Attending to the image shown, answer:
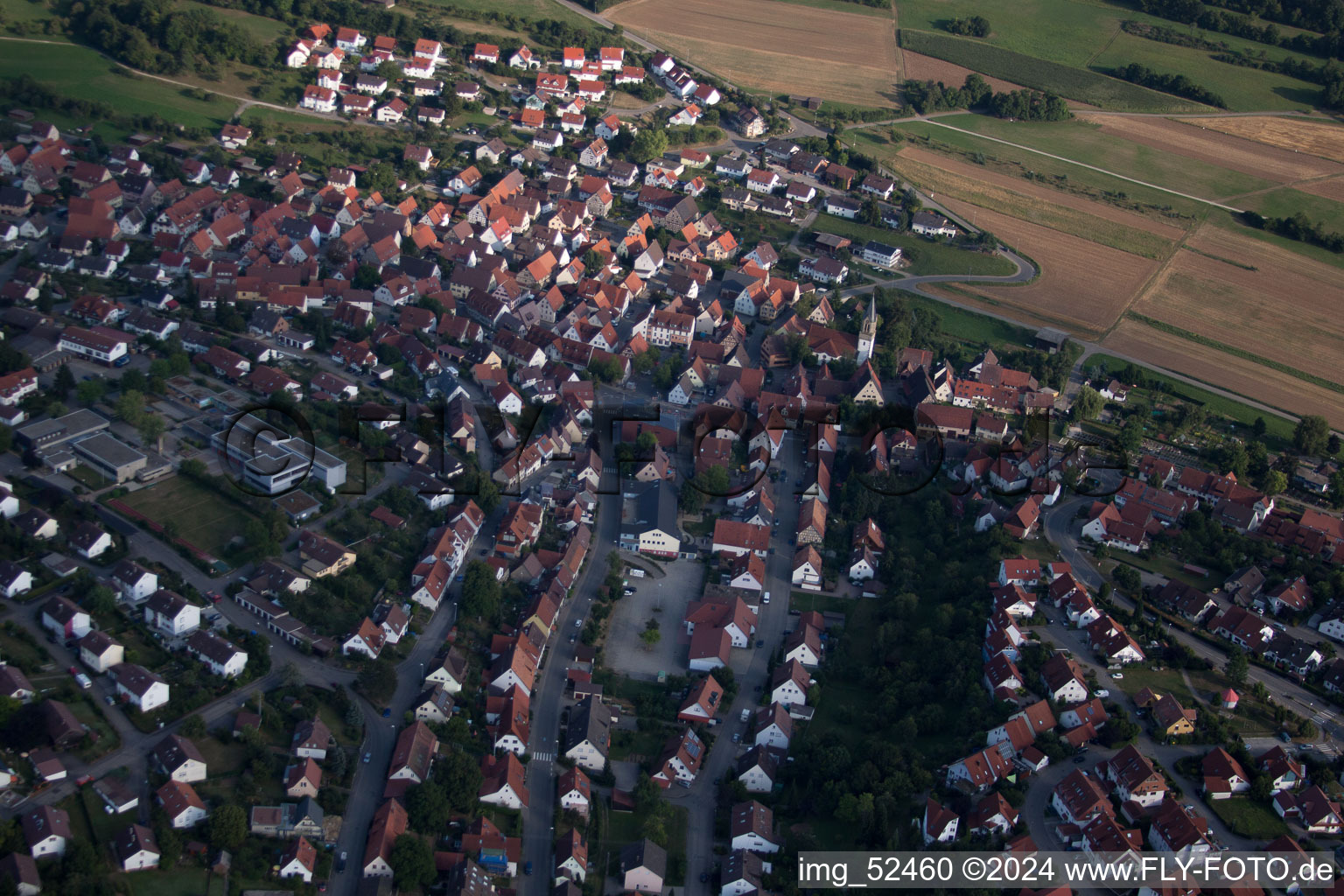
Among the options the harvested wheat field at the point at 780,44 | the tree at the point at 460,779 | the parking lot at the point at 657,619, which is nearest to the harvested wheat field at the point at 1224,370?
the parking lot at the point at 657,619

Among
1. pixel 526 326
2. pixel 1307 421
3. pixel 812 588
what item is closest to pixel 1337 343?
pixel 1307 421

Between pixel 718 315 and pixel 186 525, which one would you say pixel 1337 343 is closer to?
pixel 718 315

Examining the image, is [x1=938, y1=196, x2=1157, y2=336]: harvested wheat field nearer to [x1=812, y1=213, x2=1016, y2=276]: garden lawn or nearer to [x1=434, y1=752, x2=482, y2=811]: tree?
[x1=812, y1=213, x2=1016, y2=276]: garden lawn

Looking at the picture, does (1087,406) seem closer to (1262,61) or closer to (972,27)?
(972,27)

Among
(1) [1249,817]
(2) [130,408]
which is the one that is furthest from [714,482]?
(2) [130,408]

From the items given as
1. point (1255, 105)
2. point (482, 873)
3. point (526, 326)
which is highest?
point (1255, 105)

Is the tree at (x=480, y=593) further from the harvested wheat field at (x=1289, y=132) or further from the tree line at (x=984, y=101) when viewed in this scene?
the harvested wheat field at (x=1289, y=132)
